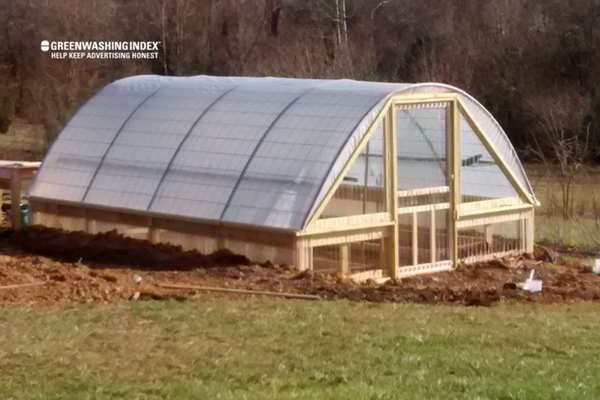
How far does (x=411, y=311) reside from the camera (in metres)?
11.4

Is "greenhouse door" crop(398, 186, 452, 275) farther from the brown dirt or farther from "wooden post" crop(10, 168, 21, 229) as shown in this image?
"wooden post" crop(10, 168, 21, 229)

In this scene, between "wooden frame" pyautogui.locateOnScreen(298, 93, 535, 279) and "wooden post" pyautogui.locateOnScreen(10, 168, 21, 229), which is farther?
"wooden post" pyautogui.locateOnScreen(10, 168, 21, 229)


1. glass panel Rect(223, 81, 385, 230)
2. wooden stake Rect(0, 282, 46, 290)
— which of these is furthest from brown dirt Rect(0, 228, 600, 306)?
glass panel Rect(223, 81, 385, 230)

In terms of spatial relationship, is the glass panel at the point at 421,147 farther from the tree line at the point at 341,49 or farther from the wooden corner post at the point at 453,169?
the tree line at the point at 341,49

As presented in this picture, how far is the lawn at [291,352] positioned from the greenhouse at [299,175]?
136 inches

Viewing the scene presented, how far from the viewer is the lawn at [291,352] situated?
314 inches

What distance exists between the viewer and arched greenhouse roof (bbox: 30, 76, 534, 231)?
1495cm

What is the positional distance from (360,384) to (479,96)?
3673 centimetres

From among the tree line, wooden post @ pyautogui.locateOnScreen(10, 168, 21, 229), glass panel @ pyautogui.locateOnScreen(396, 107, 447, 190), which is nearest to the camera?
glass panel @ pyautogui.locateOnScreen(396, 107, 447, 190)

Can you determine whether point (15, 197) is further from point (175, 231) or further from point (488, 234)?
point (488, 234)

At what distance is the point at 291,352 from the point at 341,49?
92.9ft

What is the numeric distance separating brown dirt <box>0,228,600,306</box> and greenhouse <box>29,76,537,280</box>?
0.40 metres

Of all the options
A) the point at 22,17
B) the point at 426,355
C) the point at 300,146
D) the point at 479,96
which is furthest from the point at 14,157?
the point at 426,355

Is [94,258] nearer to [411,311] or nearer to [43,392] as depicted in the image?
[411,311]
